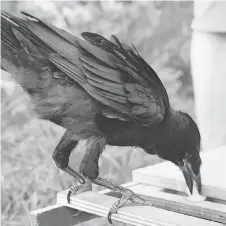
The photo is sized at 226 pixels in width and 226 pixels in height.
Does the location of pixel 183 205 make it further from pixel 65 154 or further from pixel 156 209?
pixel 65 154

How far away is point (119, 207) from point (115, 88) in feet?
0.87

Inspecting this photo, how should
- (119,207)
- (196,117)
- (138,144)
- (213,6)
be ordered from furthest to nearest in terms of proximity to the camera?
(196,117), (213,6), (138,144), (119,207)

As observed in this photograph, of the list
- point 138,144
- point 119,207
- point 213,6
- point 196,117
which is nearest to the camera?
point 119,207

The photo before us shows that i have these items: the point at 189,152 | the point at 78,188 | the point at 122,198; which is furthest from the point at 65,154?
the point at 189,152

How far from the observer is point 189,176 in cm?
111

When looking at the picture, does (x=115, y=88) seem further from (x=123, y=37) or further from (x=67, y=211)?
(x=123, y=37)

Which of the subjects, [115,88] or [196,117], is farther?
[196,117]

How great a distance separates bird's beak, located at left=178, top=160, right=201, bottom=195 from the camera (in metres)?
1.08

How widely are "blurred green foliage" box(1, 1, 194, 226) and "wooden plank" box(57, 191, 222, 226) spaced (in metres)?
0.35

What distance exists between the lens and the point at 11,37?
3.35 ft

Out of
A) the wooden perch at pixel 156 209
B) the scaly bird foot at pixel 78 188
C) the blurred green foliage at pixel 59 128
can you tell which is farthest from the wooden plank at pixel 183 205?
the blurred green foliage at pixel 59 128

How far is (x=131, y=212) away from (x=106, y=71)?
0.32 meters

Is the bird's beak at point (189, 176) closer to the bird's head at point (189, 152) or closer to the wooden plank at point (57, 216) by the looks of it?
the bird's head at point (189, 152)

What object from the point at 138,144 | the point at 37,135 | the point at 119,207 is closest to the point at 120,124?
the point at 138,144
